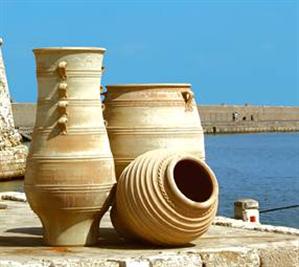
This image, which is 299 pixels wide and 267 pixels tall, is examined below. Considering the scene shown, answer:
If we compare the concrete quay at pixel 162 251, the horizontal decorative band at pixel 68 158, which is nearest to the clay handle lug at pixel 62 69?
the horizontal decorative band at pixel 68 158

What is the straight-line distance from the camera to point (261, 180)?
95.0 ft

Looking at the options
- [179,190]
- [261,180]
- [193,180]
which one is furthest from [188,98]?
[261,180]

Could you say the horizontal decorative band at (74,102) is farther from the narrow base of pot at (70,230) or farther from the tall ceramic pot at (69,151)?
the narrow base of pot at (70,230)

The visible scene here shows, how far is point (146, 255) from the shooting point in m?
5.94

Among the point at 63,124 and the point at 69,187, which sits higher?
the point at 63,124

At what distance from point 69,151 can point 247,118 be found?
63392 millimetres

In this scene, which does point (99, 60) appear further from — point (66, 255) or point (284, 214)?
point (284, 214)

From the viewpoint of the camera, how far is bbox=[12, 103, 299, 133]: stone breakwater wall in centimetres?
6469

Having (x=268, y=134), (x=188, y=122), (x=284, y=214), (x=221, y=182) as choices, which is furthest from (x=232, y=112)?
(x=188, y=122)

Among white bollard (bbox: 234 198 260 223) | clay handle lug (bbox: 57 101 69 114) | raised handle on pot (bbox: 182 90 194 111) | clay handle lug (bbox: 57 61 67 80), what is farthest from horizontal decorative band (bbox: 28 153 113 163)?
white bollard (bbox: 234 198 260 223)

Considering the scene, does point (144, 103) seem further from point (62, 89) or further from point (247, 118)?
point (247, 118)

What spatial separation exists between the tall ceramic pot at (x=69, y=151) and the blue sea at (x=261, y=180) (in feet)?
28.0

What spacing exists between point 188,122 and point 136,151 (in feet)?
1.43

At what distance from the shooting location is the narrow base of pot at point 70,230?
6.39 metres
